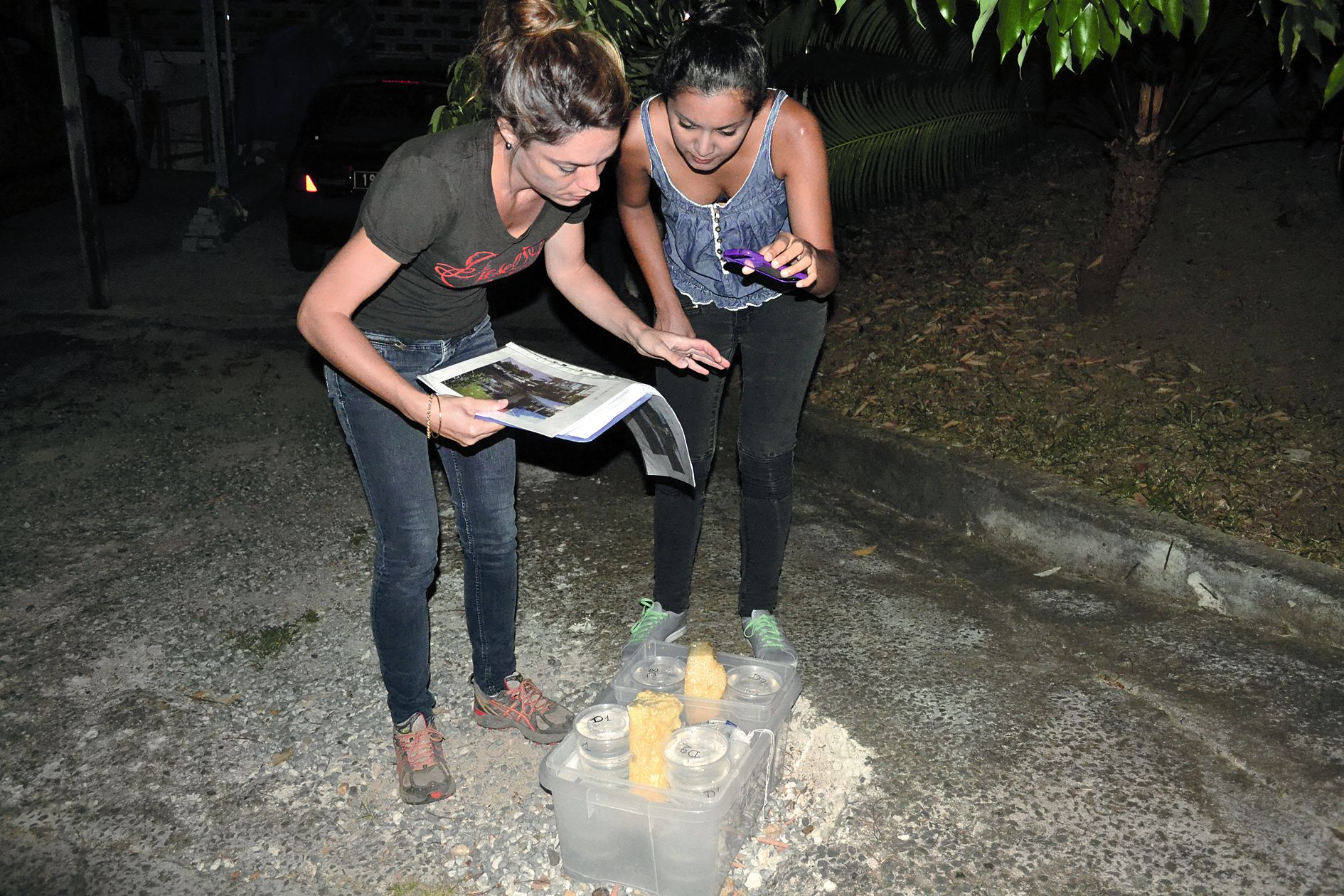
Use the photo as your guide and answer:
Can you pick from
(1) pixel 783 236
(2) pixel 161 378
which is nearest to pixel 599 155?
(1) pixel 783 236

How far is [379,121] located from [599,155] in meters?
6.35

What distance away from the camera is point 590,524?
14.9ft

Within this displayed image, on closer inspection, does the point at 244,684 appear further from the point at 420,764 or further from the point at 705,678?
the point at 705,678

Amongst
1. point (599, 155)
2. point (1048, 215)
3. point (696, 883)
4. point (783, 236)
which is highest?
point (599, 155)

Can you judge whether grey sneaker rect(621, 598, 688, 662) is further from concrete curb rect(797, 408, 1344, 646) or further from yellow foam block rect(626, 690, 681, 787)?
concrete curb rect(797, 408, 1344, 646)

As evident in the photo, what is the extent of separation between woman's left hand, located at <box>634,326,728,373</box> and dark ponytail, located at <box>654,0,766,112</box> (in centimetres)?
62

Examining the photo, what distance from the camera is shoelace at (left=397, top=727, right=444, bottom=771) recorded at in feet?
9.40

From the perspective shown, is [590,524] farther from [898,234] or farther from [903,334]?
[898,234]

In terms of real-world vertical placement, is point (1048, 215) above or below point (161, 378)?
above

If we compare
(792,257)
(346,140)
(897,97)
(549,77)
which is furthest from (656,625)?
(346,140)

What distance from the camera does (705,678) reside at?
2754 mm

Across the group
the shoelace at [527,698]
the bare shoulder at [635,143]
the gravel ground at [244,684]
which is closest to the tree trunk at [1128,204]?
the gravel ground at [244,684]

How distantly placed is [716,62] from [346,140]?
6.06 m

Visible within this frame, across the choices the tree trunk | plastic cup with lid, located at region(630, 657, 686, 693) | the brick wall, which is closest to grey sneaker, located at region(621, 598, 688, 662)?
plastic cup with lid, located at region(630, 657, 686, 693)
